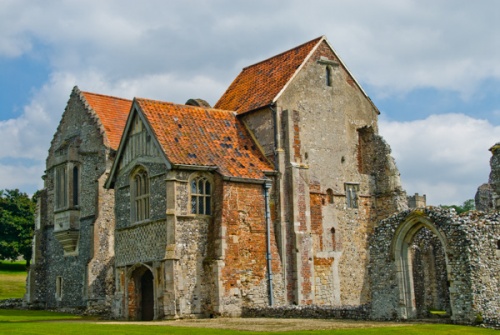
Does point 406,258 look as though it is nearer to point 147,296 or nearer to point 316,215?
point 316,215

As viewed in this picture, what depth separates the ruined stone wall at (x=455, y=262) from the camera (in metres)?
23.9

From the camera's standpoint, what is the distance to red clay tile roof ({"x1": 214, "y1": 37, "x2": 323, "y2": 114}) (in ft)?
121

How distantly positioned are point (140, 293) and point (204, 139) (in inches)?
308

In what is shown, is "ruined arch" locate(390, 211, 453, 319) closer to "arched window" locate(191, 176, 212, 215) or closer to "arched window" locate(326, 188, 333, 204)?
"arched window" locate(191, 176, 212, 215)

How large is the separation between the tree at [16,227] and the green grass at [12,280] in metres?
1.85

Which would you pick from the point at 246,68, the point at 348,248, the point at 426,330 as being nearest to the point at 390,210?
the point at 348,248

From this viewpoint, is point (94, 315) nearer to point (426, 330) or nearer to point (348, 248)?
point (348, 248)

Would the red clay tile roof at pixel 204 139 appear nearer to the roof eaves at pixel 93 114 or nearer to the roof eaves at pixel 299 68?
the roof eaves at pixel 299 68

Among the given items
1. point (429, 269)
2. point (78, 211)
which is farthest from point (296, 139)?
point (78, 211)

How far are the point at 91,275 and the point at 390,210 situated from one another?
55.5 ft

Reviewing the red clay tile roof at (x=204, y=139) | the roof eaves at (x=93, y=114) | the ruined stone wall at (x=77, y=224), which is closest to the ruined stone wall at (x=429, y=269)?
the red clay tile roof at (x=204, y=139)

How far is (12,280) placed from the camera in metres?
68.1

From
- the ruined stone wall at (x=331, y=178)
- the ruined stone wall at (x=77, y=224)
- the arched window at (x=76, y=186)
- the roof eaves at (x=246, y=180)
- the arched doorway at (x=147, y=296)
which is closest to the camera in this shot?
the roof eaves at (x=246, y=180)

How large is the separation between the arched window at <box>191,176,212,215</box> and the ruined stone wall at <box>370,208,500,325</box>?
8382 millimetres
